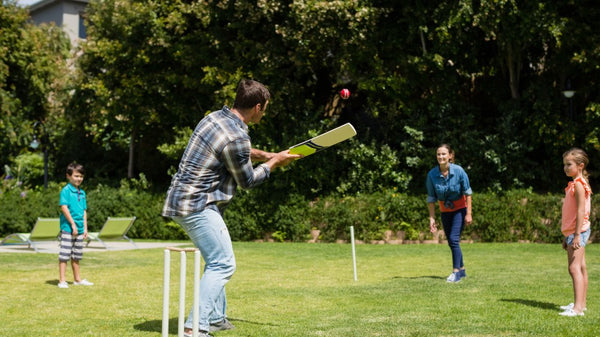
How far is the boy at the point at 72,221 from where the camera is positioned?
30.4 feet

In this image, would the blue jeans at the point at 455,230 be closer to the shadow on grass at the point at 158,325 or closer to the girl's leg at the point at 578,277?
the girl's leg at the point at 578,277

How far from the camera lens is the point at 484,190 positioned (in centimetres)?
2102

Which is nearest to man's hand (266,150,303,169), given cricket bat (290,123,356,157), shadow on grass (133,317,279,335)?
cricket bat (290,123,356,157)

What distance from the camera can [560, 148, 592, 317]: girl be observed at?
662 cm

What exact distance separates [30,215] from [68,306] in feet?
55.9

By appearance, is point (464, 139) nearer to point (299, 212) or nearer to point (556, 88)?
point (556, 88)

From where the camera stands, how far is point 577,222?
6.61 metres

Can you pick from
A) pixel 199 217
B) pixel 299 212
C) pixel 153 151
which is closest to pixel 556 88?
pixel 299 212

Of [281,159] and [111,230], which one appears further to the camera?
[111,230]

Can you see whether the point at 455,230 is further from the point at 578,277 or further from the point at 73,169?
the point at 73,169

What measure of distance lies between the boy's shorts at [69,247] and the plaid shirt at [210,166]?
14.8 ft

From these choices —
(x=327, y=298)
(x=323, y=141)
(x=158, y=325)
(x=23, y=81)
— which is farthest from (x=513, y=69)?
(x=23, y=81)

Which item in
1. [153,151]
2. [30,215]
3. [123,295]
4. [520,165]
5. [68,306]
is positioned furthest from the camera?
[153,151]

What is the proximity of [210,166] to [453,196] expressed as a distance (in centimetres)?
497
